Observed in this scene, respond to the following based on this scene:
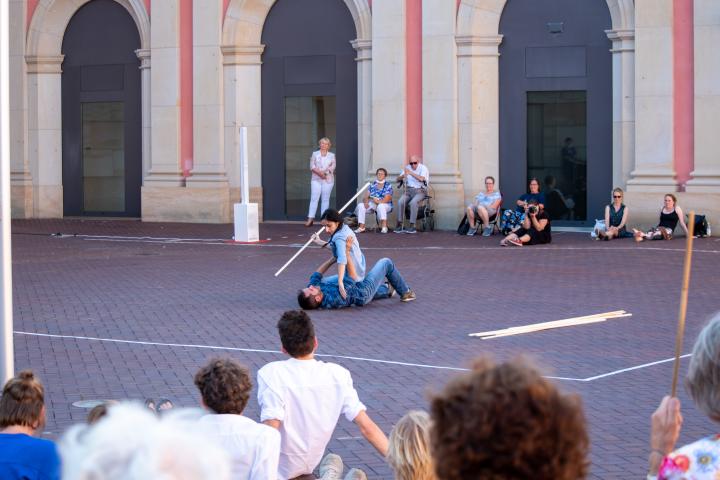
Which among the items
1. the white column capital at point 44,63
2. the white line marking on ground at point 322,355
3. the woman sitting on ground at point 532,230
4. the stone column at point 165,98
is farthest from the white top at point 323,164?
the white line marking on ground at point 322,355

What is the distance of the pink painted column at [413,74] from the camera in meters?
24.7

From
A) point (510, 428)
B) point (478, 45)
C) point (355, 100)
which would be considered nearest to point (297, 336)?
point (510, 428)

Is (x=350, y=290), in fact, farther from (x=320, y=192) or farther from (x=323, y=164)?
(x=320, y=192)

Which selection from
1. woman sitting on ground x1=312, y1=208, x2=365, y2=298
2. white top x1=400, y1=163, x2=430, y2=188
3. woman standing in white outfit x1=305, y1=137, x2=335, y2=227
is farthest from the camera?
woman standing in white outfit x1=305, y1=137, x2=335, y2=227

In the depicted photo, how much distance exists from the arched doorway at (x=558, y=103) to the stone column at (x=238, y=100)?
563 cm

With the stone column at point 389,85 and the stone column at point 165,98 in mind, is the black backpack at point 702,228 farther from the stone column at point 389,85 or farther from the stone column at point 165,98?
the stone column at point 165,98

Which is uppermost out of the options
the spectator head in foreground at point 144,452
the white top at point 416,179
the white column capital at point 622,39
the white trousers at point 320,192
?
the white column capital at point 622,39

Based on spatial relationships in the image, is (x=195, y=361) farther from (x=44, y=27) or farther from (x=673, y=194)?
(x=44, y=27)

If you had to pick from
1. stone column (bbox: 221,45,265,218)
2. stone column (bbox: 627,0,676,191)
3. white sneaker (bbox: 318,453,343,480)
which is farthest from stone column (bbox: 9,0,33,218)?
white sneaker (bbox: 318,453,343,480)

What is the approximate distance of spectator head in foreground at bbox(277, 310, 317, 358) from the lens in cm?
602

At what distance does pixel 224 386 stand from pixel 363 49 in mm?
21107

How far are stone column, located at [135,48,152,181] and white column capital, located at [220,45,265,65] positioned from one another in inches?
78.2

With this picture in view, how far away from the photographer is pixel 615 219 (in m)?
21.6

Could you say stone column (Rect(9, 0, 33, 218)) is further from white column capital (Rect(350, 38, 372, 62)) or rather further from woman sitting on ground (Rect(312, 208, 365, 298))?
woman sitting on ground (Rect(312, 208, 365, 298))
